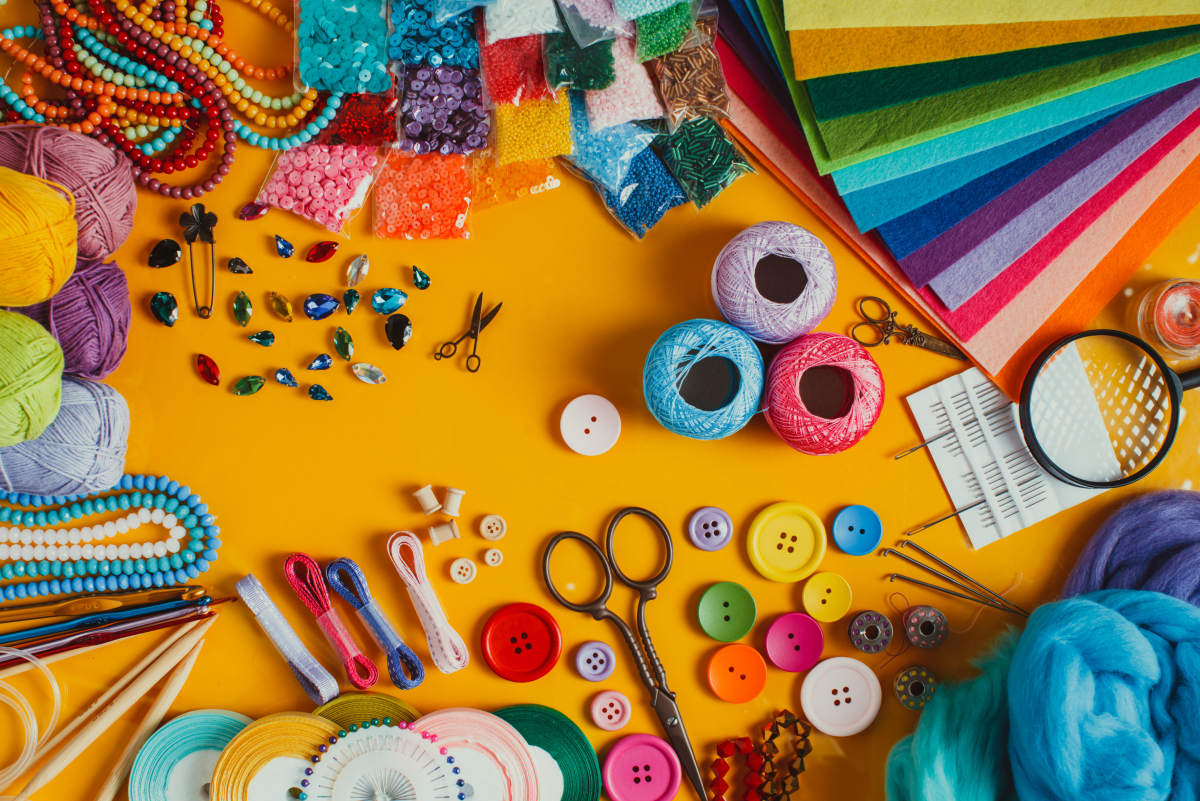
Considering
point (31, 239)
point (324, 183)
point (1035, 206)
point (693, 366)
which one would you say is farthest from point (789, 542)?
point (31, 239)

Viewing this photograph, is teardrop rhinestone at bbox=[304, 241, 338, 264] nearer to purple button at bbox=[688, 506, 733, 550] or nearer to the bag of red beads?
Answer: the bag of red beads

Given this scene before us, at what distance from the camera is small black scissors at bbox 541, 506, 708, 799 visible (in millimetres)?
1422

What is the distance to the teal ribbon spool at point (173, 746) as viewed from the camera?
4.50 feet

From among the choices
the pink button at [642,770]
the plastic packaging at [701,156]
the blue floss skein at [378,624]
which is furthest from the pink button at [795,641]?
the plastic packaging at [701,156]

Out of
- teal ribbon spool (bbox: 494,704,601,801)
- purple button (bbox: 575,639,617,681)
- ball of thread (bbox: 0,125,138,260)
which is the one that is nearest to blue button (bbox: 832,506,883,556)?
purple button (bbox: 575,639,617,681)

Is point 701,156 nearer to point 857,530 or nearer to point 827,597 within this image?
point 857,530

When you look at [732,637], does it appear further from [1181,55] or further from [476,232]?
[1181,55]

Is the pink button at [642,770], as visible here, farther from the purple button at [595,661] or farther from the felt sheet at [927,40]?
the felt sheet at [927,40]

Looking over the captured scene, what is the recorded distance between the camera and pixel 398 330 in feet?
4.72

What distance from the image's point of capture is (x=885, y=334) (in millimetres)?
1492

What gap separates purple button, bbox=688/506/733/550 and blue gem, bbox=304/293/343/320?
789 mm

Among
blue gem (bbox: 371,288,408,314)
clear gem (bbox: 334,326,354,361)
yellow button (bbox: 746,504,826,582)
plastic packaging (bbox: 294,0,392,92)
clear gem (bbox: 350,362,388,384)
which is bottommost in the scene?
yellow button (bbox: 746,504,826,582)

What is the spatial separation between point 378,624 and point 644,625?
0.49 m

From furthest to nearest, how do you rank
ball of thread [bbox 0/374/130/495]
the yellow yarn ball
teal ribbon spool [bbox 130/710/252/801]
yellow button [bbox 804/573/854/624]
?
yellow button [bbox 804/573/854/624] < teal ribbon spool [bbox 130/710/252/801] < ball of thread [bbox 0/374/130/495] < the yellow yarn ball
